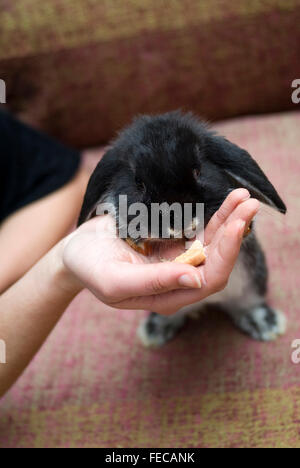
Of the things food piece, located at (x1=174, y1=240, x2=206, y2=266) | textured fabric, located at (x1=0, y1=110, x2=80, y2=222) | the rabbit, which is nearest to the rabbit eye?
the rabbit

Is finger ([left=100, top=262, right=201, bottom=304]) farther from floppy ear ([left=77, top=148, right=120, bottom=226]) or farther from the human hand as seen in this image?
floppy ear ([left=77, top=148, right=120, bottom=226])

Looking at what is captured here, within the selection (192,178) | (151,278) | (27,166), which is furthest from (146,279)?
(27,166)

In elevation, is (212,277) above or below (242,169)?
below

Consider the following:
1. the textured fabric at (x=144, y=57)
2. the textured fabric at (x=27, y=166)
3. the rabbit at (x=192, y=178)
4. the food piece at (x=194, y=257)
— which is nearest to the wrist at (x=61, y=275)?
the rabbit at (x=192, y=178)

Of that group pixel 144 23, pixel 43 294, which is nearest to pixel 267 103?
pixel 144 23

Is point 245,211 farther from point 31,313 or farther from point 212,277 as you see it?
point 31,313

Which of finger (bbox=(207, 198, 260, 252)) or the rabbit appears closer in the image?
finger (bbox=(207, 198, 260, 252))

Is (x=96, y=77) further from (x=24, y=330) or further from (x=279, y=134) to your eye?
(x=24, y=330)
